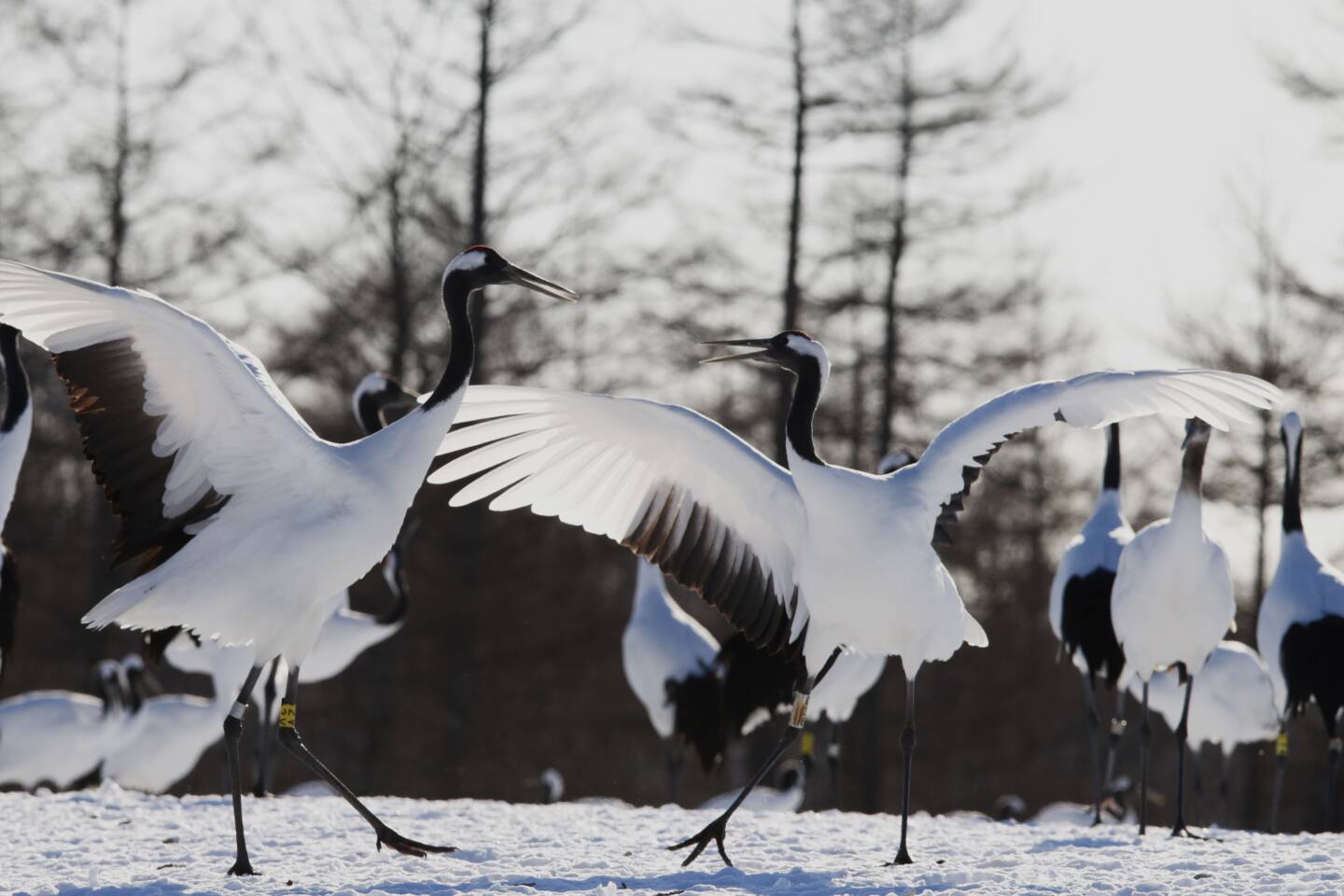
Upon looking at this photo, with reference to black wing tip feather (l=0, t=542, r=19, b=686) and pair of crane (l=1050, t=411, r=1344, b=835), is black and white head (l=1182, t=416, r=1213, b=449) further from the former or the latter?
black wing tip feather (l=0, t=542, r=19, b=686)

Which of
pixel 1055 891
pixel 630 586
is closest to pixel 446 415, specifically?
pixel 1055 891

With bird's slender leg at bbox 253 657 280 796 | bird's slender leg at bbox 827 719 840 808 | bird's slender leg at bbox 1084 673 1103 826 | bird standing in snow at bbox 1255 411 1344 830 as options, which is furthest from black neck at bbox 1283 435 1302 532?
bird's slender leg at bbox 253 657 280 796

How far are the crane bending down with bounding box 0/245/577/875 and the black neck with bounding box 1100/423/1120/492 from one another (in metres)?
5.36

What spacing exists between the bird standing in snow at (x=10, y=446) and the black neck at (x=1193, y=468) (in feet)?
18.0

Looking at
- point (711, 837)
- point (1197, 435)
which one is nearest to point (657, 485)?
point (711, 837)

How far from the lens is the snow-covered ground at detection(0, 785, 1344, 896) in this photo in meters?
5.61

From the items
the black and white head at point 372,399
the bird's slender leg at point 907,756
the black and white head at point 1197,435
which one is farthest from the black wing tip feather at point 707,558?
the black and white head at point 372,399

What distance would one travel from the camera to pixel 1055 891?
5.42 m

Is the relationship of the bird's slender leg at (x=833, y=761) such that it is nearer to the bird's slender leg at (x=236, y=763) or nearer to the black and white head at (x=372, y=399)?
the black and white head at (x=372, y=399)

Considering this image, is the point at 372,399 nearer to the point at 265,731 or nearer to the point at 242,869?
the point at 265,731

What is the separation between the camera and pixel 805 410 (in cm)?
652

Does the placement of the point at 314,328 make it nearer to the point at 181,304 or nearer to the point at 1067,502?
the point at 181,304

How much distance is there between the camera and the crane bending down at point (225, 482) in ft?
18.7

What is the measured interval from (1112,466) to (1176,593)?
2.61 meters
